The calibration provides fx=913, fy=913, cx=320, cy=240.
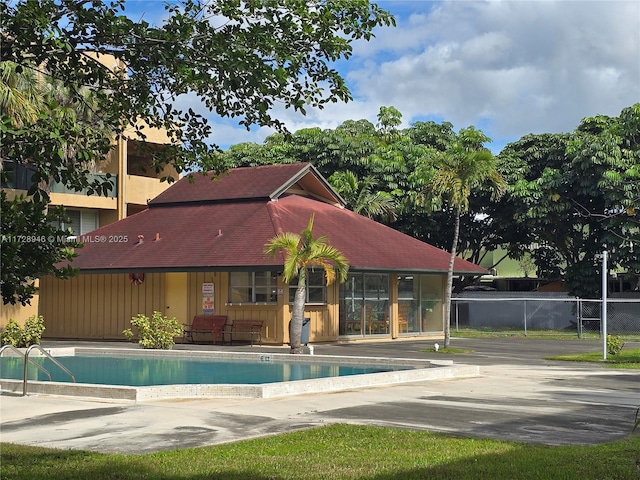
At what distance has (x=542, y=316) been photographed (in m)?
47.2

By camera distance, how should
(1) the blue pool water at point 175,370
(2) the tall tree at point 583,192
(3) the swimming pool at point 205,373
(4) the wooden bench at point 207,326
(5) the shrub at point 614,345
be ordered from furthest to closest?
(2) the tall tree at point 583,192 → (4) the wooden bench at point 207,326 → (5) the shrub at point 614,345 → (1) the blue pool water at point 175,370 → (3) the swimming pool at point 205,373

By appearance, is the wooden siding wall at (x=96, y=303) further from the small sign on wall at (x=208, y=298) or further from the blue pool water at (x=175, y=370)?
the blue pool water at (x=175, y=370)

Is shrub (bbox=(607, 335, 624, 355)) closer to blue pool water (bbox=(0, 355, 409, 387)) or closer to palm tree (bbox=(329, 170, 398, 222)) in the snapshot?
blue pool water (bbox=(0, 355, 409, 387))

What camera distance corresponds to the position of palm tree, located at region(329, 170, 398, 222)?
4469cm

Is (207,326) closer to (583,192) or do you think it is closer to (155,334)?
(155,334)

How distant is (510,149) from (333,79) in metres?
42.6

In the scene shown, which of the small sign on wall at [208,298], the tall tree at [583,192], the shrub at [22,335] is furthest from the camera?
the tall tree at [583,192]

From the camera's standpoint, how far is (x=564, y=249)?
49.1m

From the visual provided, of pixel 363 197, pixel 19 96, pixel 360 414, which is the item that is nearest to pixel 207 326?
pixel 19 96

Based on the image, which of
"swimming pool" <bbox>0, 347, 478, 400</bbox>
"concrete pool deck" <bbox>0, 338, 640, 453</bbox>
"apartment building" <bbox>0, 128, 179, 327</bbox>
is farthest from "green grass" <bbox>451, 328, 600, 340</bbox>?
"concrete pool deck" <bbox>0, 338, 640, 453</bbox>

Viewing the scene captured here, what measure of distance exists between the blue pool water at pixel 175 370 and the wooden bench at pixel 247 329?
539 centimetres

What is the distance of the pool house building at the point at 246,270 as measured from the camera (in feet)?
108

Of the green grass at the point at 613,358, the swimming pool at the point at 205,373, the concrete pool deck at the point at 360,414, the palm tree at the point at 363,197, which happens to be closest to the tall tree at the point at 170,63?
the concrete pool deck at the point at 360,414

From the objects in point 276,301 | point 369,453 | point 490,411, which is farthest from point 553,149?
point 369,453
